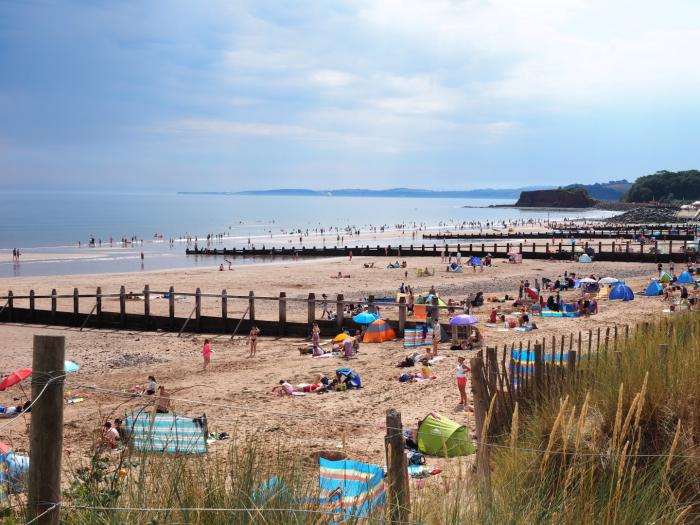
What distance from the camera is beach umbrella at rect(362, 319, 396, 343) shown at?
70.5ft

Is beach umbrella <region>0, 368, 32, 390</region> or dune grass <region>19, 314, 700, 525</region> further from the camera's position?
beach umbrella <region>0, 368, 32, 390</region>

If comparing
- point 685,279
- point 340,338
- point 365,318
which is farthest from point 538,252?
point 340,338

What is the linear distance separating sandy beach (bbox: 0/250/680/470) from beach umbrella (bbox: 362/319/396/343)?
1.43ft

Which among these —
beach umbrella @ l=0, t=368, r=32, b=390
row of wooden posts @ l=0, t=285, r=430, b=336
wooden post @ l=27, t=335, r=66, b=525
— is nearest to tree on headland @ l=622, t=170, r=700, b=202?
row of wooden posts @ l=0, t=285, r=430, b=336

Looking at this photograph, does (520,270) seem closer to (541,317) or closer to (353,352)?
(541,317)

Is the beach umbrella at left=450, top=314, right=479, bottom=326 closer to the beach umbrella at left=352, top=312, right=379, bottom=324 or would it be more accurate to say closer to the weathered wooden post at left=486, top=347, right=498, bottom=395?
the beach umbrella at left=352, top=312, right=379, bottom=324

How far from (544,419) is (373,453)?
4034mm

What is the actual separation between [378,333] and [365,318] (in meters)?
0.85

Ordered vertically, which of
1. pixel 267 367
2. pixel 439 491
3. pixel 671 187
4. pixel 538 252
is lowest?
pixel 267 367

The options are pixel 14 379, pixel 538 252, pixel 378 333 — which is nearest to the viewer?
pixel 14 379

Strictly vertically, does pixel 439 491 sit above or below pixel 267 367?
above

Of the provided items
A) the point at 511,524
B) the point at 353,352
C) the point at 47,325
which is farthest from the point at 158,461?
the point at 47,325

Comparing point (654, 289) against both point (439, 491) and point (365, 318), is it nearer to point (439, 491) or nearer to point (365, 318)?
point (365, 318)

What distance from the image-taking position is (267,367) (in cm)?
1880
